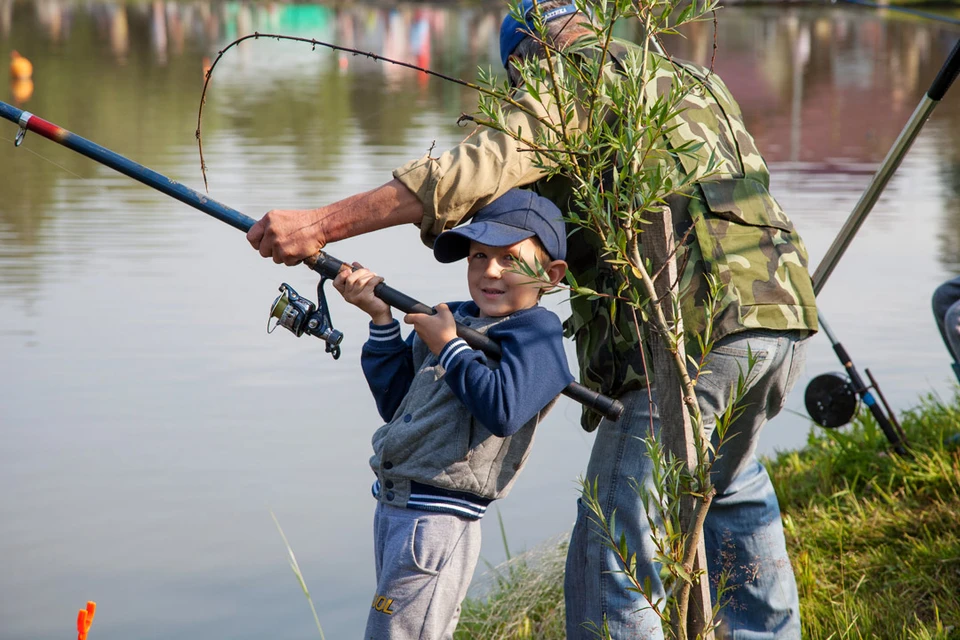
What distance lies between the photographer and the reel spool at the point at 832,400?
3670 mm

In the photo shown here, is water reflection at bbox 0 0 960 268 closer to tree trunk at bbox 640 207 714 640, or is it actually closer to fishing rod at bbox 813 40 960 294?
fishing rod at bbox 813 40 960 294

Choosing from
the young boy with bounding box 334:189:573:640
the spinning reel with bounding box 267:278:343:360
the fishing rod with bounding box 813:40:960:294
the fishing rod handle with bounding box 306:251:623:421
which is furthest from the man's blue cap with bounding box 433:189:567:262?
the fishing rod with bounding box 813:40:960:294

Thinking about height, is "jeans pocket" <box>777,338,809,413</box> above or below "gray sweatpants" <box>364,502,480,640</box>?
above

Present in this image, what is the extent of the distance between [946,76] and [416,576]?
172cm

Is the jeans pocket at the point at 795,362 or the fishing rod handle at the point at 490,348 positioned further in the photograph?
the jeans pocket at the point at 795,362

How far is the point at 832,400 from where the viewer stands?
3701 millimetres

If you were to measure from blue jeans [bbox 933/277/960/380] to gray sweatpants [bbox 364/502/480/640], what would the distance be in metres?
1.56

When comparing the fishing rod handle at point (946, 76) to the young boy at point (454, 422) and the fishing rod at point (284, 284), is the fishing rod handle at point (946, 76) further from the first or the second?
the fishing rod at point (284, 284)

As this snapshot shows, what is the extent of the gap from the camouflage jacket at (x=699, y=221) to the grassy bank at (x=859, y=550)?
2.72 feet

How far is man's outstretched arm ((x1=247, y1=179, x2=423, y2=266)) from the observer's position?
2404 mm

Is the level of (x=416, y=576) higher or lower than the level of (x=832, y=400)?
higher

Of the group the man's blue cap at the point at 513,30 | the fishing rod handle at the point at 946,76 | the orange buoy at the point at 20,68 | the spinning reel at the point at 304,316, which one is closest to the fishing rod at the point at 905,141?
the fishing rod handle at the point at 946,76

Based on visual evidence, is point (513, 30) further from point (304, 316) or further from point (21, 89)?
point (21, 89)

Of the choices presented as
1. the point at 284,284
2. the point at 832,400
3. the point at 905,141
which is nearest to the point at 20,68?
the point at 832,400
